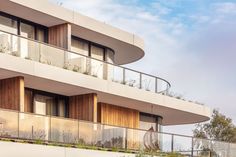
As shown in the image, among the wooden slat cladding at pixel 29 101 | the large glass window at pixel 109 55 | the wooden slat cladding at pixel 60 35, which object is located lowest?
the wooden slat cladding at pixel 29 101

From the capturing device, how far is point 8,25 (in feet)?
107

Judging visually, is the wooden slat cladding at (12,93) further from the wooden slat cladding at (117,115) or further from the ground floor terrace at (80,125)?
the wooden slat cladding at (117,115)

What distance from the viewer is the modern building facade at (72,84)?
29.9 meters

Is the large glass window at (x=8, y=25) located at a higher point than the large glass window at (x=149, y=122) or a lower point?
higher

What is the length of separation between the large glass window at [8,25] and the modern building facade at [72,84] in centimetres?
6

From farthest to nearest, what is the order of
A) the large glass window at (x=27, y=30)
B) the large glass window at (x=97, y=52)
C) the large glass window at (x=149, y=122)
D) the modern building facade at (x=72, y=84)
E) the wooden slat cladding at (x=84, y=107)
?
the large glass window at (x=149, y=122)
the large glass window at (x=97, y=52)
the wooden slat cladding at (x=84, y=107)
the large glass window at (x=27, y=30)
the modern building facade at (x=72, y=84)

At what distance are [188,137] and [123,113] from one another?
3873 millimetres

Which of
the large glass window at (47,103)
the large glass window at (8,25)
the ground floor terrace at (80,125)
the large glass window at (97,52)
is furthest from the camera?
the large glass window at (97,52)

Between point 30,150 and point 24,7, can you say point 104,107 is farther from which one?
point 30,150

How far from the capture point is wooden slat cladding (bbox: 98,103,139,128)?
1460 inches

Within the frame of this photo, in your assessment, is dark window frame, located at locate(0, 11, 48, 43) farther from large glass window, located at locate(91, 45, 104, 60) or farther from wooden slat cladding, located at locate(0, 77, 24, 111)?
large glass window, located at locate(91, 45, 104, 60)

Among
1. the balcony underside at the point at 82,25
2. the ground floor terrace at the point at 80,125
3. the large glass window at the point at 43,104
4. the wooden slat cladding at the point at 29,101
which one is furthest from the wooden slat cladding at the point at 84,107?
the balcony underside at the point at 82,25

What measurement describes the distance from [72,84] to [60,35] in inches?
141

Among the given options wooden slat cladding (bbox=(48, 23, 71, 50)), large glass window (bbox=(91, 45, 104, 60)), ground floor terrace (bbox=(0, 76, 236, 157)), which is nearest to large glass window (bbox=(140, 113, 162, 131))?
ground floor terrace (bbox=(0, 76, 236, 157))
